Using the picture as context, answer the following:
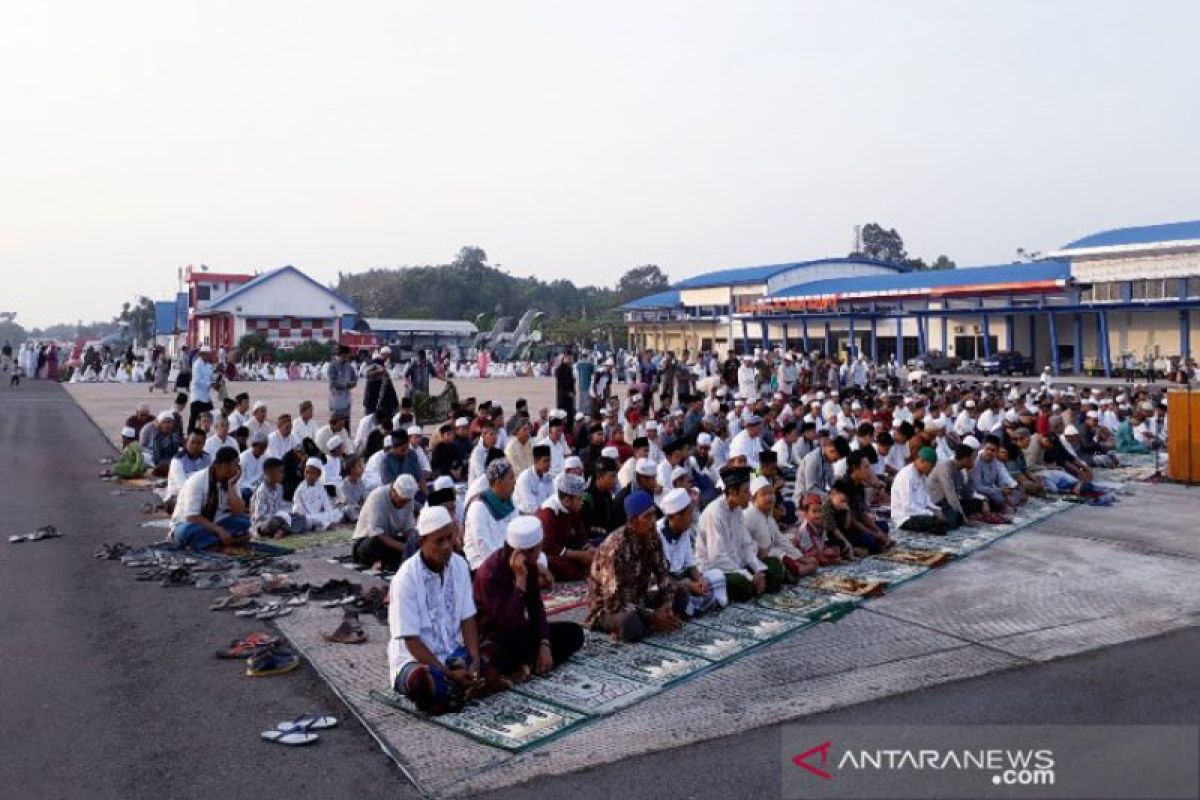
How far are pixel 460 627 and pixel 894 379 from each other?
26.4 metres

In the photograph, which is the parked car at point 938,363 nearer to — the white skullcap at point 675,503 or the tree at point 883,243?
the white skullcap at point 675,503

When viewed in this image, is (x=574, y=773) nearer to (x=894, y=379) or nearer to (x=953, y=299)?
(x=894, y=379)

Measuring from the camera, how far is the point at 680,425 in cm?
1440

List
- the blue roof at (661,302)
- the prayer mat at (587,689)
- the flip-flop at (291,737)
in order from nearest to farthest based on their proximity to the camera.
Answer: the flip-flop at (291,737) → the prayer mat at (587,689) → the blue roof at (661,302)

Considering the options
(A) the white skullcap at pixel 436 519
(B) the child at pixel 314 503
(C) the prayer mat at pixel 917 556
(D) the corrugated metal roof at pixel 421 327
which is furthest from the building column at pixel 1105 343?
(D) the corrugated metal roof at pixel 421 327

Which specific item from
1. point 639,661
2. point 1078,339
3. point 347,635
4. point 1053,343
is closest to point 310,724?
point 347,635

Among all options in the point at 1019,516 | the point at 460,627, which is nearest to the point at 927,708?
the point at 460,627

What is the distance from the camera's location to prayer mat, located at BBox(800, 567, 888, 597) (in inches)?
308

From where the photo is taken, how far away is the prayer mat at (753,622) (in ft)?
22.3

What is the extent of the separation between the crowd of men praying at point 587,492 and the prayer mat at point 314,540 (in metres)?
0.14

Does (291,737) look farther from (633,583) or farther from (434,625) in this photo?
(633,583)

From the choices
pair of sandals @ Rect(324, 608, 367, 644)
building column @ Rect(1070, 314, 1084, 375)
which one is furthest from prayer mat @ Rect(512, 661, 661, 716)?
building column @ Rect(1070, 314, 1084, 375)

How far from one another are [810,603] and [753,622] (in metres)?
0.70

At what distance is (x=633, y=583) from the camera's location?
6672mm
